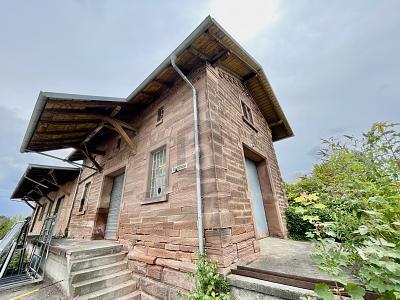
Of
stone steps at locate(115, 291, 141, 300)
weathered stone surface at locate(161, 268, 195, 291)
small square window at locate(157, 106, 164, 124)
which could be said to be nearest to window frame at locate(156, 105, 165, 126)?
small square window at locate(157, 106, 164, 124)

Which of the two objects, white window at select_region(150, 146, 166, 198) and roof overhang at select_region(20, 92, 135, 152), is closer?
roof overhang at select_region(20, 92, 135, 152)

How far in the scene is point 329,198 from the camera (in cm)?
261

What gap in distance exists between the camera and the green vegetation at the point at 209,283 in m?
2.31

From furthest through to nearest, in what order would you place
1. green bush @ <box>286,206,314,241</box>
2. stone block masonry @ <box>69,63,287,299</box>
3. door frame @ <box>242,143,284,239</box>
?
green bush @ <box>286,206,314,241</box>
door frame @ <box>242,143,284,239</box>
stone block masonry @ <box>69,63,287,299</box>

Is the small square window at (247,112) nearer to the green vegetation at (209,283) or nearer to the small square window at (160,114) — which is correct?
the small square window at (160,114)

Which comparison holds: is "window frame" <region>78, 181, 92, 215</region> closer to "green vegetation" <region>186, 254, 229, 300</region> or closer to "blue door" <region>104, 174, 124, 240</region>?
"blue door" <region>104, 174, 124, 240</region>

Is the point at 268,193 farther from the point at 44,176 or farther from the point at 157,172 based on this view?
the point at 44,176

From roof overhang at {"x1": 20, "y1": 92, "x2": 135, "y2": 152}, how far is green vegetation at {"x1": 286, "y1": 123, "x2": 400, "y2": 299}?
16.0ft

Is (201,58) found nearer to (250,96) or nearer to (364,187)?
(250,96)

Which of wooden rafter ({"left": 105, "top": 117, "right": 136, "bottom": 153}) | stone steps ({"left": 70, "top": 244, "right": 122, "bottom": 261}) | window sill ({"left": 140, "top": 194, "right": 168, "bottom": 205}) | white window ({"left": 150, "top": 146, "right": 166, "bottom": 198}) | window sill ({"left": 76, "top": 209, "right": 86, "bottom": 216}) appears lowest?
stone steps ({"left": 70, "top": 244, "right": 122, "bottom": 261})

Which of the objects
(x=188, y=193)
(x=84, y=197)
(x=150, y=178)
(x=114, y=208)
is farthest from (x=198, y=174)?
(x=84, y=197)

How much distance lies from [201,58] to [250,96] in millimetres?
2982

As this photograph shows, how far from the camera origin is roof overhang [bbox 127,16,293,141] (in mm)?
3802

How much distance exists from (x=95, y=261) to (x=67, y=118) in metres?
3.84
